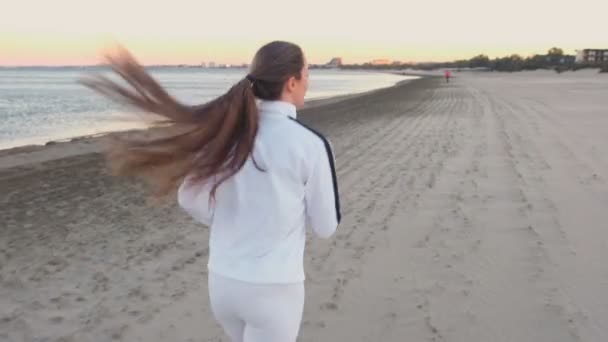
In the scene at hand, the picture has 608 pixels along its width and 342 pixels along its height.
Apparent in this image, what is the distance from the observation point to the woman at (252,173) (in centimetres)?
188

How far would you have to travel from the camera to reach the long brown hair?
1878 mm

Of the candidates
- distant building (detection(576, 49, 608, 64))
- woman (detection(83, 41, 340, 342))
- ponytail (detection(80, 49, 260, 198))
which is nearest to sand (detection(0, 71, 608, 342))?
woman (detection(83, 41, 340, 342))

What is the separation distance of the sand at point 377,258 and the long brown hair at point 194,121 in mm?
2024

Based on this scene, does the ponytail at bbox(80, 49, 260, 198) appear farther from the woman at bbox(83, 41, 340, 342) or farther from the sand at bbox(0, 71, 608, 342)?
the sand at bbox(0, 71, 608, 342)

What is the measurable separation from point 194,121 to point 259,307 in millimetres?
634

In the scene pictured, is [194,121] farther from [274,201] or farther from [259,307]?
[259,307]

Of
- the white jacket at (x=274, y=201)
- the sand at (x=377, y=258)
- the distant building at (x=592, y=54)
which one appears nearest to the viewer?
→ the white jacket at (x=274, y=201)

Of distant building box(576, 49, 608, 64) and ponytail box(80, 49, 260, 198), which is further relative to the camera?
distant building box(576, 49, 608, 64)

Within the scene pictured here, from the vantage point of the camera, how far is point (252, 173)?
6.20ft

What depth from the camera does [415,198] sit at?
751 centimetres

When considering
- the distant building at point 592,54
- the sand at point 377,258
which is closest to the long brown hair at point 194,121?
the sand at point 377,258

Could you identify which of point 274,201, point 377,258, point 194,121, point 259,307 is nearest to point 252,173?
point 274,201

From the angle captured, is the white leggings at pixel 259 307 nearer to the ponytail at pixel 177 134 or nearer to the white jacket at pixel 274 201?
the white jacket at pixel 274 201

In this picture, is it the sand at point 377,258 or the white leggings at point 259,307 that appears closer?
the white leggings at point 259,307
